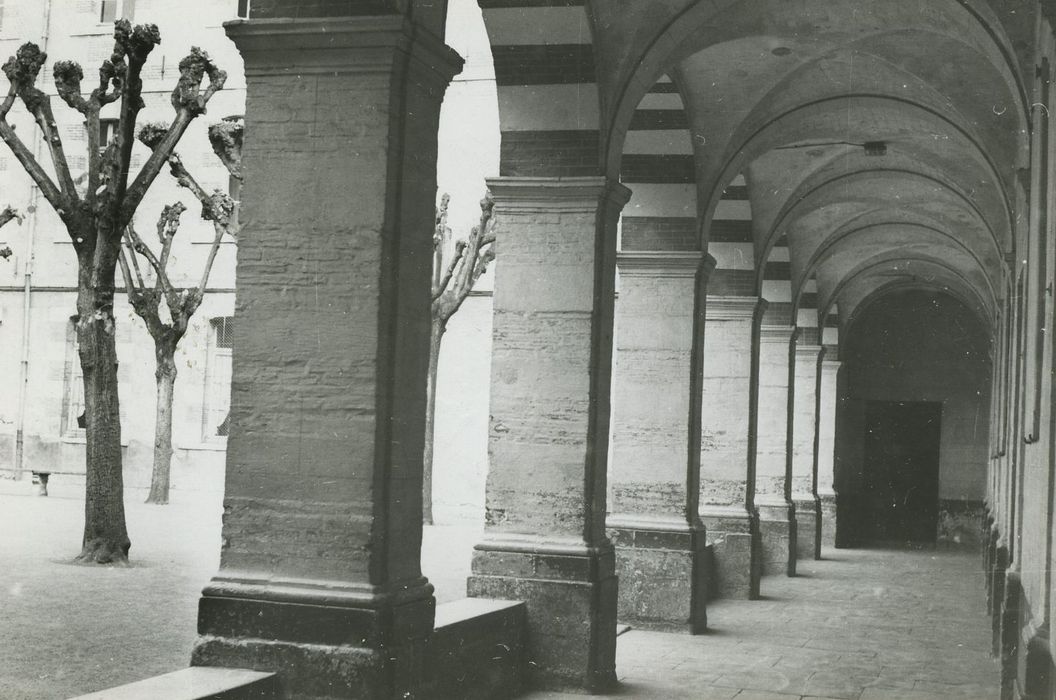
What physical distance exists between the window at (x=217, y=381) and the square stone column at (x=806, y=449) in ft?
32.6

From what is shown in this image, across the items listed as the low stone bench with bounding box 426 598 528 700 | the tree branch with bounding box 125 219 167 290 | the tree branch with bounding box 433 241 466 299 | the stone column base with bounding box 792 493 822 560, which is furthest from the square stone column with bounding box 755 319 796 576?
the low stone bench with bounding box 426 598 528 700

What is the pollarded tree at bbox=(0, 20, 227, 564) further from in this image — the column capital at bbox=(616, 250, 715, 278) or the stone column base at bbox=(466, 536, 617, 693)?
the stone column base at bbox=(466, 536, 617, 693)

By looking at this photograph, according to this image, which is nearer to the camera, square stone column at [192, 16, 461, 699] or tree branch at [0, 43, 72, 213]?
square stone column at [192, 16, 461, 699]

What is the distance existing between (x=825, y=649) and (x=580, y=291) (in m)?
4.04

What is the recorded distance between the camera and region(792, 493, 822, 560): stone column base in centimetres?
1853

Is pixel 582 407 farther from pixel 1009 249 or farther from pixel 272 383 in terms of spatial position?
pixel 1009 249

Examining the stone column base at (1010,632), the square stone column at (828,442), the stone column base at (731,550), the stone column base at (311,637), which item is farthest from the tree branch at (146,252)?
the stone column base at (1010,632)

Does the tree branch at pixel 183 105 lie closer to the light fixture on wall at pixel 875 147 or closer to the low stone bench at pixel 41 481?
the light fixture on wall at pixel 875 147

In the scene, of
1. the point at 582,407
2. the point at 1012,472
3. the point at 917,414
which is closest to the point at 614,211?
the point at 582,407

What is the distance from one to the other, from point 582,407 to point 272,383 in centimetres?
290

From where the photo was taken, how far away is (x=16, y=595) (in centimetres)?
1023

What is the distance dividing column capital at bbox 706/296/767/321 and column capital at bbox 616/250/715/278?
7.81 feet

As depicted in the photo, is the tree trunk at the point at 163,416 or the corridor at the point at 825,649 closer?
the corridor at the point at 825,649

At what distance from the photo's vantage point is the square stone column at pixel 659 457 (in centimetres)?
1013
